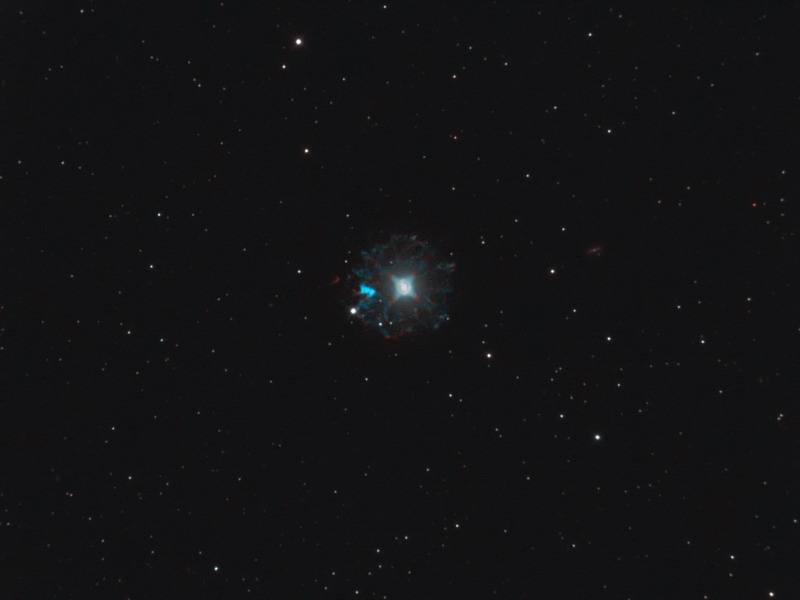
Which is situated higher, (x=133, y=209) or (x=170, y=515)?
(x=133, y=209)

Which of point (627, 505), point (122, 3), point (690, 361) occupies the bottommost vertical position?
point (627, 505)

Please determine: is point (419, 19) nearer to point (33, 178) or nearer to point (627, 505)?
point (33, 178)

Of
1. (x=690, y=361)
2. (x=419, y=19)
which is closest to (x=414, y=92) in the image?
(x=419, y=19)
